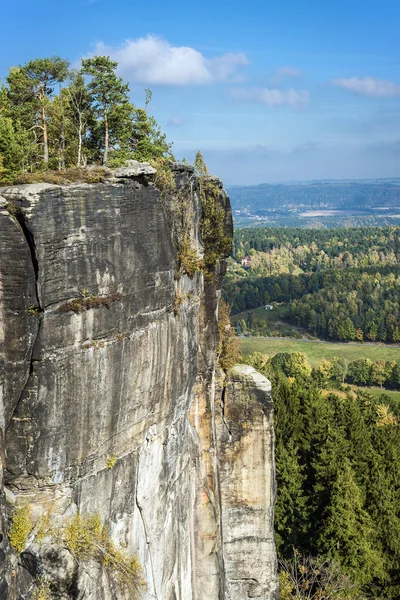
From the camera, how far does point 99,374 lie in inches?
628

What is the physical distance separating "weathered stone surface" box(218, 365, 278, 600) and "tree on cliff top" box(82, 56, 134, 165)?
1138cm

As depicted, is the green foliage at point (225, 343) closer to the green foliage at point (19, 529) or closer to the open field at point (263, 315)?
the green foliage at point (19, 529)

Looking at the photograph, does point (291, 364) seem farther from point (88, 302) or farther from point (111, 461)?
point (88, 302)

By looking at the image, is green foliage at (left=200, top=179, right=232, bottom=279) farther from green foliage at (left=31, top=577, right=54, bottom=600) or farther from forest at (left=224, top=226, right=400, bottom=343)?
forest at (left=224, top=226, right=400, bottom=343)

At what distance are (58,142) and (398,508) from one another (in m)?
24.7

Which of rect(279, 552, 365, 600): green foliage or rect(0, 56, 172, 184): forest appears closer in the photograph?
rect(0, 56, 172, 184): forest

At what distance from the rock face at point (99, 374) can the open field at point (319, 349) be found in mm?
82651

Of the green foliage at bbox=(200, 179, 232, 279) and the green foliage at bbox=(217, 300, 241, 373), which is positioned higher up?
the green foliage at bbox=(200, 179, 232, 279)

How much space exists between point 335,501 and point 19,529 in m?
18.8

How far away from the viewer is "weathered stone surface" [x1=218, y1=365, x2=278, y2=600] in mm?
26719

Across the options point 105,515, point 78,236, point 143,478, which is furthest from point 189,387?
point 78,236

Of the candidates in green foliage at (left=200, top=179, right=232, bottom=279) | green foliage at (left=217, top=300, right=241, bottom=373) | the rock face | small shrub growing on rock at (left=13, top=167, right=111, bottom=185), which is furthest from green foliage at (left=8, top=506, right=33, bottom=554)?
green foliage at (left=217, top=300, right=241, bottom=373)

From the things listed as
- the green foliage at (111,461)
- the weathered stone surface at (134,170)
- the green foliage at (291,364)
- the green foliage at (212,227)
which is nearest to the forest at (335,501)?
the green foliage at (212,227)

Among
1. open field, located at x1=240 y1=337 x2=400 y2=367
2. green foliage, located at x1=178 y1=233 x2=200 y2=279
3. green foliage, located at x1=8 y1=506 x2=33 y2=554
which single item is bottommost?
open field, located at x1=240 y1=337 x2=400 y2=367
